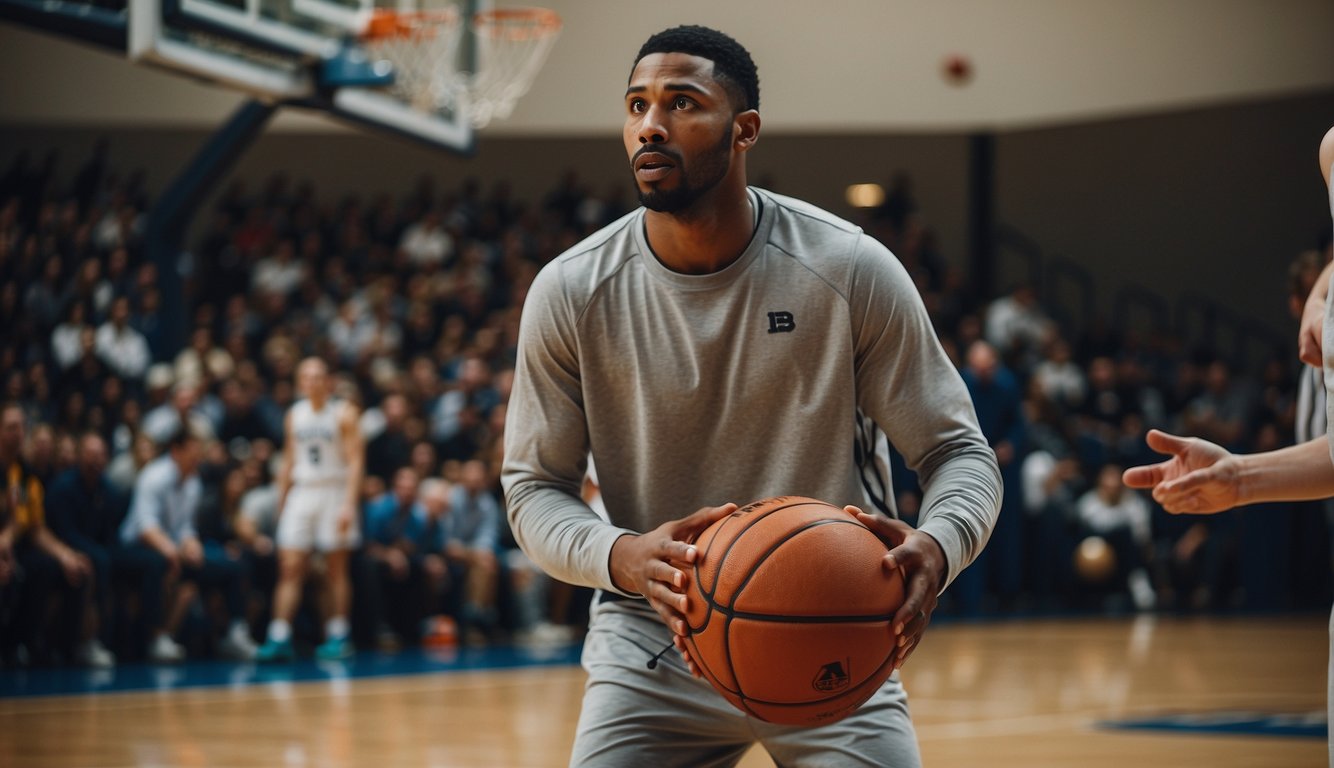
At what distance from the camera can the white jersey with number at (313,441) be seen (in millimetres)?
10000

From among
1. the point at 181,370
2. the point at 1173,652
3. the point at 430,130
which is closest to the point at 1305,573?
the point at 1173,652

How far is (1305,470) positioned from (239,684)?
698 centimetres

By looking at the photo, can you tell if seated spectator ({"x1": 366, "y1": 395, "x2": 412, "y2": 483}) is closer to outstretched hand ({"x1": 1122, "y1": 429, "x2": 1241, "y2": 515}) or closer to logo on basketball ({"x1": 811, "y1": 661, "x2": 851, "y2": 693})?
outstretched hand ({"x1": 1122, "y1": 429, "x2": 1241, "y2": 515})

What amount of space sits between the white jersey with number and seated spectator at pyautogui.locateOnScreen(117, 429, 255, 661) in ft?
1.94

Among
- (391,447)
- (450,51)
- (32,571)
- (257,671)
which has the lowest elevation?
(257,671)

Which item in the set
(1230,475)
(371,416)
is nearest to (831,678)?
(1230,475)

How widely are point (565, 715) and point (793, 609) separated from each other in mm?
5087

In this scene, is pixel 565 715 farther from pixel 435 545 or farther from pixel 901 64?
pixel 901 64

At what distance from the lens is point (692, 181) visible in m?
2.72

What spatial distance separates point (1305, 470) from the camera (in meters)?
2.72

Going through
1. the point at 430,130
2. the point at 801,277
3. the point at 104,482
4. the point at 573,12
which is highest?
the point at 573,12

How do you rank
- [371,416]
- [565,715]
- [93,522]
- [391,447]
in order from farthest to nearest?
[371,416] → [391,447] → [93,522] → [565,715]

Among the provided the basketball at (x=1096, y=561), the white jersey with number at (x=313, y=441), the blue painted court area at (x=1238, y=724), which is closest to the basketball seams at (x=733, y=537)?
the blue painted court area at (x=1238, y=724)

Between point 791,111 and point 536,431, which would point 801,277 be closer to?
point 536,431
